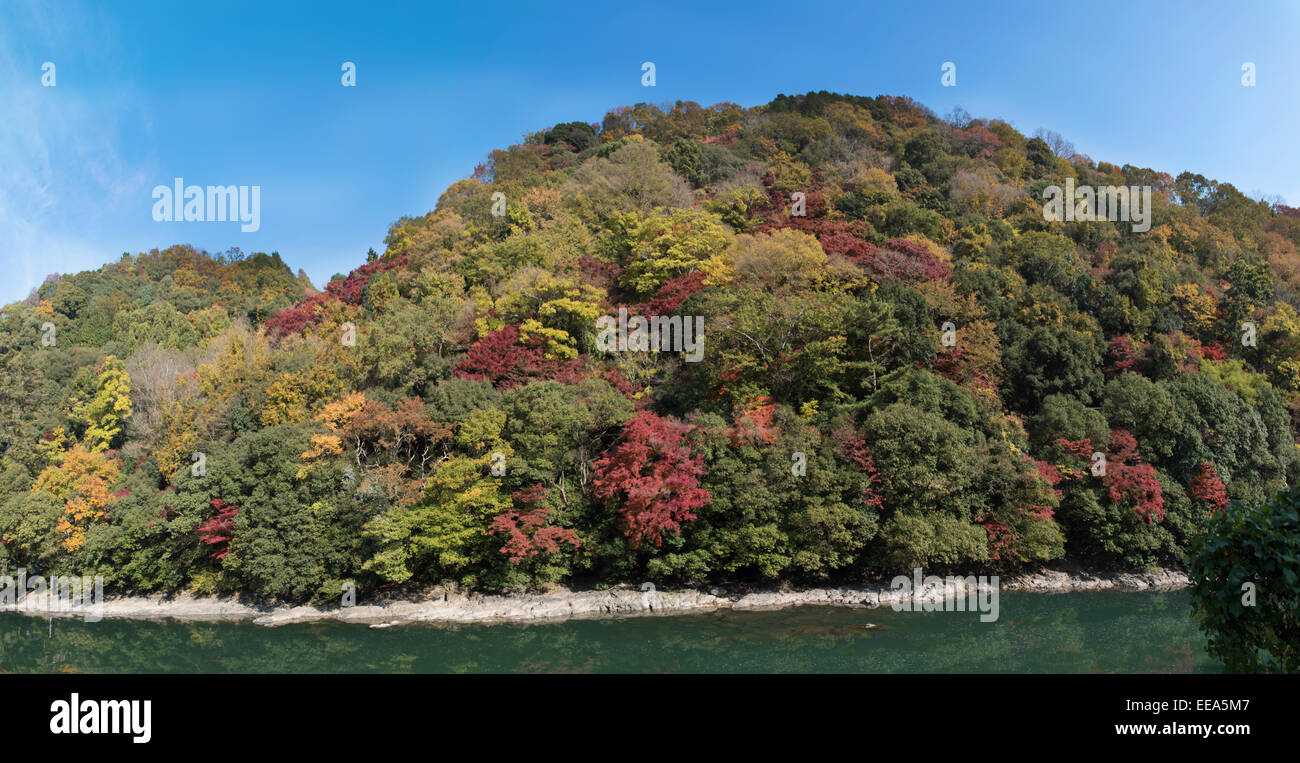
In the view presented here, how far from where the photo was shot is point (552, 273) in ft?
115

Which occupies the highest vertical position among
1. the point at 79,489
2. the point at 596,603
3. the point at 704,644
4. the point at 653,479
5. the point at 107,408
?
the point at 107,408

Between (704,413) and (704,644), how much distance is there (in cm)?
923

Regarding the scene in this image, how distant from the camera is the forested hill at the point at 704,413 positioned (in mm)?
24250

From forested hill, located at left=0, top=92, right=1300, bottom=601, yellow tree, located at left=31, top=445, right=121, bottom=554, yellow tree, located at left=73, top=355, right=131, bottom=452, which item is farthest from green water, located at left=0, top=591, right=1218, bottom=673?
yellow tree, located at left=73, top=355, right=131, bottom=452

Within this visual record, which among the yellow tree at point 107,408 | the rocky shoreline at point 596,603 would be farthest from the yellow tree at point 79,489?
the yellow tree at point 107,408

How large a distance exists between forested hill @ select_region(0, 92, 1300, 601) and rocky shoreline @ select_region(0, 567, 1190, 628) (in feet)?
2.59

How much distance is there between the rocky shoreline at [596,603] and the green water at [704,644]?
33.6 inches

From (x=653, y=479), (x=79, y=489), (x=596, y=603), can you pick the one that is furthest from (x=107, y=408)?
(x=653, y=479)

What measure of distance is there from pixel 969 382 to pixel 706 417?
10814 millimetres

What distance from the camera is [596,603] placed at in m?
24.4

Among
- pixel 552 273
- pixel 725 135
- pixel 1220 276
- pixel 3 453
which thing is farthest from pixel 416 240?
pixel 1220 276

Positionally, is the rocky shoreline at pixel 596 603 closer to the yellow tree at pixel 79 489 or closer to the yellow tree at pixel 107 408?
the yellow tree at pixel 79 489

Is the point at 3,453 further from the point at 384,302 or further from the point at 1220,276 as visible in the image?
the point at 1220,276

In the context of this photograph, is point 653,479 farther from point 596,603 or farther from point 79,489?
point 79,489
